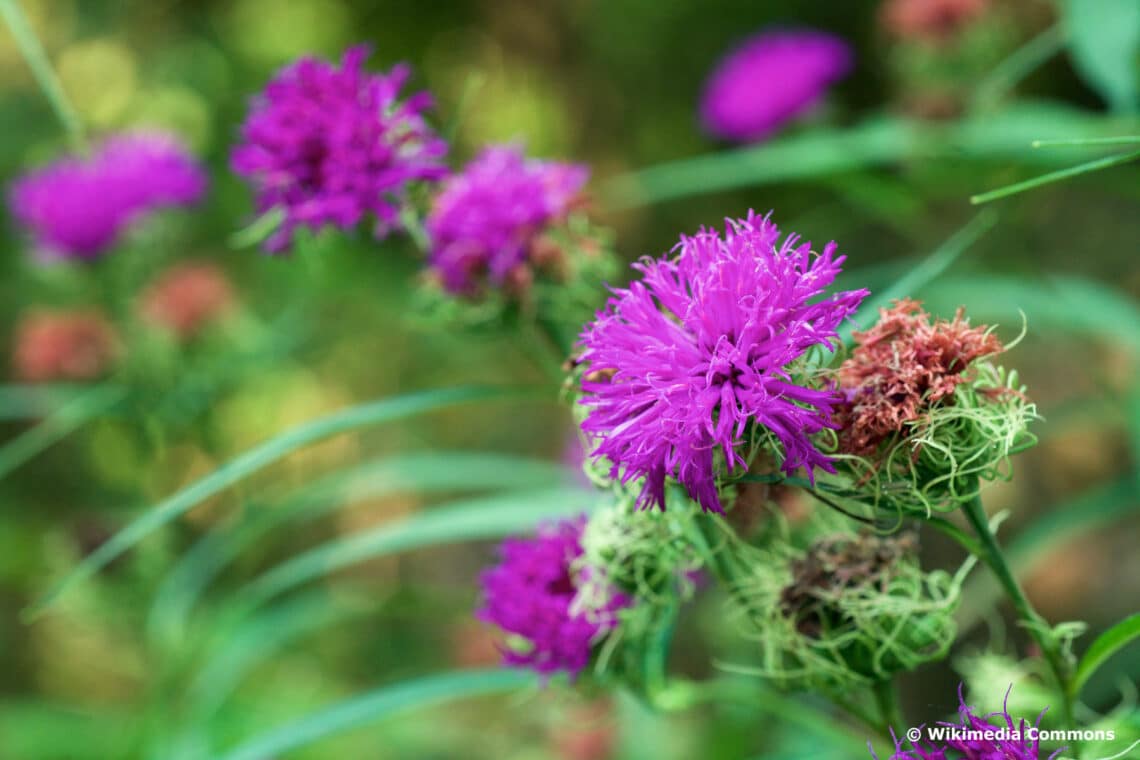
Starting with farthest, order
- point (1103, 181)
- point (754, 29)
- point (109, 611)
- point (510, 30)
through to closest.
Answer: point (510, 30) < point (754, 29) < point (109, 611) < point (1103, 181)

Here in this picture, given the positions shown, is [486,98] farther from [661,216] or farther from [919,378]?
[919,378]

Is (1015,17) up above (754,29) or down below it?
below

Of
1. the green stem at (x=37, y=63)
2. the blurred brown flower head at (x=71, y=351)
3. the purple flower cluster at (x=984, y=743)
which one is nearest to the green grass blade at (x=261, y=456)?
the green stem at (x=37, y=63)

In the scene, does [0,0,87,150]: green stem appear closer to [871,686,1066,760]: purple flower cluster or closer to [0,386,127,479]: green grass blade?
[0,386,127,479]: green grass blade

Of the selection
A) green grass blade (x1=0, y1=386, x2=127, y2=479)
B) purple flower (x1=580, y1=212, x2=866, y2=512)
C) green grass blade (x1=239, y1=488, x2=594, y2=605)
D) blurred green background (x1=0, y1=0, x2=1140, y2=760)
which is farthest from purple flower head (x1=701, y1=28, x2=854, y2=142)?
purple flower (x1=580, y1=212, x2=866, y2=512)

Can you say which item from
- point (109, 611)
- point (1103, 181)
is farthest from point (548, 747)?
point (1103, 181)

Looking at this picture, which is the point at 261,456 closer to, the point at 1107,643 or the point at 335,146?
the point at 335,146
